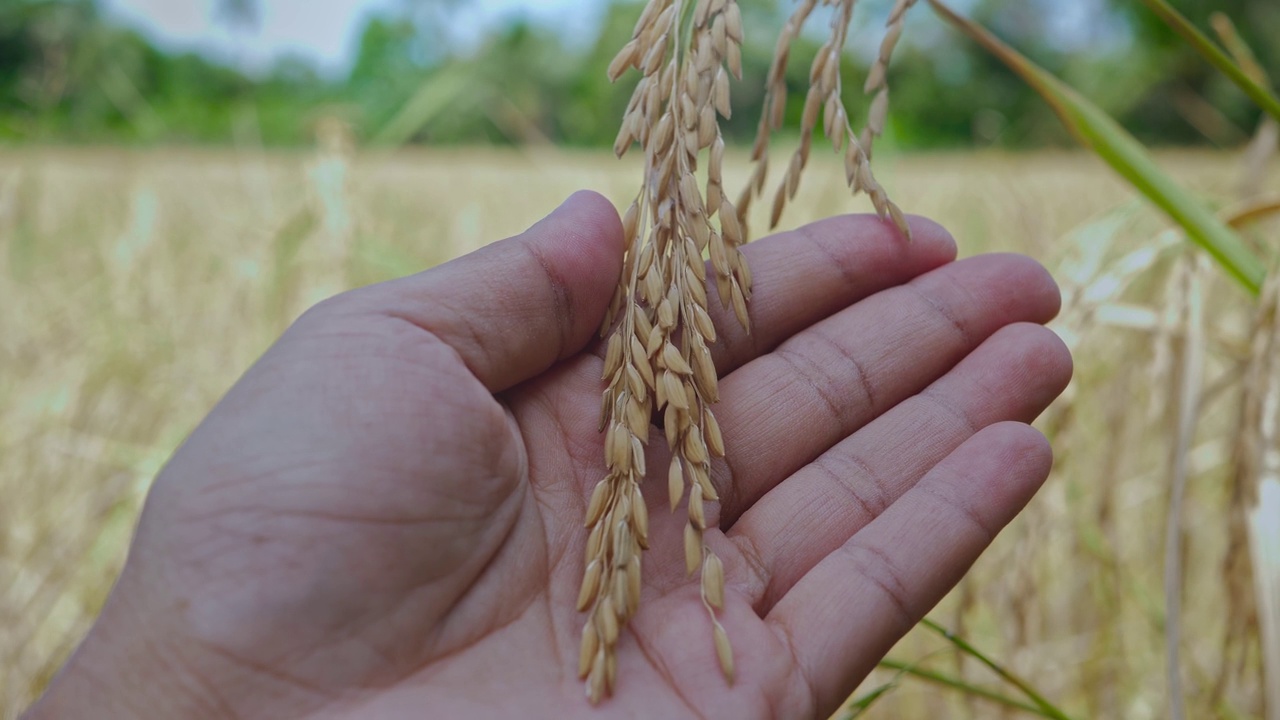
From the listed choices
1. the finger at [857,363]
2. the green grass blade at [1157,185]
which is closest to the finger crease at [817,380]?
the finger at [857,363]

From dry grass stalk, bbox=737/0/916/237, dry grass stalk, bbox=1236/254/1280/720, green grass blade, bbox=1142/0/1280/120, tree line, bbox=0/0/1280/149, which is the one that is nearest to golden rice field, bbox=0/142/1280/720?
dry grass stalk, bbox=1236/254/1280/720

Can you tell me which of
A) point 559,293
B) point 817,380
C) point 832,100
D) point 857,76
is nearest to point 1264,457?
point 817,380

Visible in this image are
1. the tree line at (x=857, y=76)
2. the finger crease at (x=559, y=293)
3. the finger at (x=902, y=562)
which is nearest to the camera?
the finger at (x=902, y=562)

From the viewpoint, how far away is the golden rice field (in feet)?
4.71

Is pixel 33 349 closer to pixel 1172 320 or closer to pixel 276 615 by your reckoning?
pixel 276 615

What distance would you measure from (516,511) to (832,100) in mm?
679

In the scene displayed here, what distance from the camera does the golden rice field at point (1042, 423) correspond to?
4.71 ft

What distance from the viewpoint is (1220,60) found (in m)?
0.97

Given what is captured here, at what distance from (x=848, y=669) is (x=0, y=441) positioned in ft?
6.58

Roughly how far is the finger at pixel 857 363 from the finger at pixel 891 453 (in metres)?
0.05

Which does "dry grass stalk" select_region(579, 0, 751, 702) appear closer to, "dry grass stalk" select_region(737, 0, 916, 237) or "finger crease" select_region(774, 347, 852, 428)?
"dry grass stalk" select_region(737, 0, 916, 237)

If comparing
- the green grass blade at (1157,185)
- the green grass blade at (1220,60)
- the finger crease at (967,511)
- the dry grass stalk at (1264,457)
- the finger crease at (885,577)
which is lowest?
the finger crease at (885,577)

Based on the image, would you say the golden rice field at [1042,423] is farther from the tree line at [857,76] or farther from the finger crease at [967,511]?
the tree line at [857,76]

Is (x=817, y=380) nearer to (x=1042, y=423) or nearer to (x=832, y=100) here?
(x=832, y=100)
